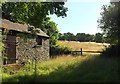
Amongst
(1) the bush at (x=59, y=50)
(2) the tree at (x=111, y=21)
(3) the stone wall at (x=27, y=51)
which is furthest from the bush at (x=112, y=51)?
(1) the bush at (x=59, y=50)

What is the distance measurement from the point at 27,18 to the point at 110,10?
8158mm

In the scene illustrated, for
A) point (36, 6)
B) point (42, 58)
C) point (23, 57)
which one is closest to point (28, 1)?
point (36, 6)

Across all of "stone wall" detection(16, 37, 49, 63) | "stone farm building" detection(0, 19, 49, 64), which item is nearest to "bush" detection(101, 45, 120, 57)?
"stone wall" detection(16, 37, 49, 63)

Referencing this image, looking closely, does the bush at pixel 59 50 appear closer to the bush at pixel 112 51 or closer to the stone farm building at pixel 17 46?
the stone farm building at pixel 17 46

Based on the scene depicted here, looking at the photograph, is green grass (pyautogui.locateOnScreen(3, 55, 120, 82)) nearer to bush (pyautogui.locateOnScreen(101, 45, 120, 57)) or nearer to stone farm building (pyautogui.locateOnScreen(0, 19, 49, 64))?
stone farm building (pyautogui.locateOnScreen(0, 19, 49, 64))

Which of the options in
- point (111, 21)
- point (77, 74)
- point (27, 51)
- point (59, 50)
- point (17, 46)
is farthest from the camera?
point (59, 50)

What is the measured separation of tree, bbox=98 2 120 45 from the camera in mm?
26922

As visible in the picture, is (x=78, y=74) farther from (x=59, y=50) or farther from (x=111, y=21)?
(x=59, y=50)

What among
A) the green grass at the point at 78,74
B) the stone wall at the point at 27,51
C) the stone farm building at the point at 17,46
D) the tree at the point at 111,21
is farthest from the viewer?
the tree at the point at 111,21

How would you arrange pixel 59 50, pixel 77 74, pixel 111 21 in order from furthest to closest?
pixel 59 50
pixel 111 21
pixel 77 74

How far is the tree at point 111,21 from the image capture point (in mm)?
26922

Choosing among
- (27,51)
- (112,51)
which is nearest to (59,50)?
(112,51)

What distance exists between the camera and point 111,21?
2805cm

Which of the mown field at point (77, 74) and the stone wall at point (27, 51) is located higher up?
the stone wall at point (27, 51)
